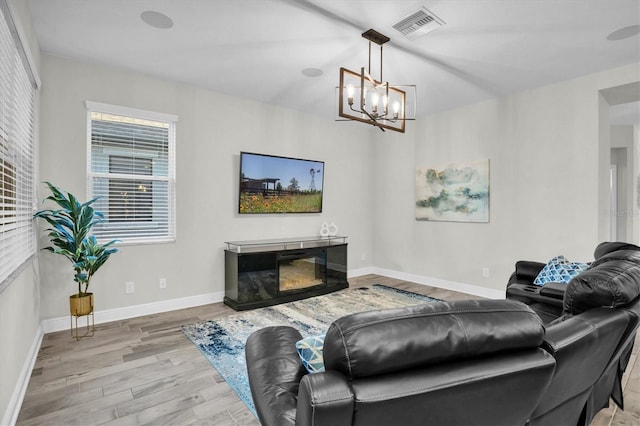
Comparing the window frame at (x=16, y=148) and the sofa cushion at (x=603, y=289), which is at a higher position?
the window frame at (x=16, y=148)

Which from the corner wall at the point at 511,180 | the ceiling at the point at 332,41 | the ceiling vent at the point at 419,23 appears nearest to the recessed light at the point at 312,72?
the ceiling at the point at 332,41

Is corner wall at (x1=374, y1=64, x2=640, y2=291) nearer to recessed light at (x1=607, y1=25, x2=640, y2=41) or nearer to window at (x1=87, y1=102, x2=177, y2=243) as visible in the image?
recessed light at (x1=607, y1=25, x2=640, y2=41)

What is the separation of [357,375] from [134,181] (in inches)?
147

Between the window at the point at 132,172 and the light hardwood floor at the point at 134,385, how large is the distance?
3.57ft

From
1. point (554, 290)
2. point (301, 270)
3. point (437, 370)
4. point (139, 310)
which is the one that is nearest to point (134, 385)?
point (139, 310)

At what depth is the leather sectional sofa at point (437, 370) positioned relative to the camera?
0.81 m

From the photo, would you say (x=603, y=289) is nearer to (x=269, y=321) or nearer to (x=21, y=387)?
(x=269, y=321)

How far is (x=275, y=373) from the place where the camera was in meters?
1.25

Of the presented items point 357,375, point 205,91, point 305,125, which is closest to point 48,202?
point 205,91

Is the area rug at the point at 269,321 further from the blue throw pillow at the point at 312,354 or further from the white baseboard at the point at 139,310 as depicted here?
the blue throw pillow at the point at 312,354

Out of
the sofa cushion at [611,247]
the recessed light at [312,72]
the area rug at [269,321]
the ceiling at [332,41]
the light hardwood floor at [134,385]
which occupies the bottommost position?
the light hardwood floor at [134,385]

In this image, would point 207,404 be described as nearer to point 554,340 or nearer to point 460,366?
point 460,366

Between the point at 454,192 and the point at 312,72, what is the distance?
272cm

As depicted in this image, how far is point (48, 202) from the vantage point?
3320 millimetres
